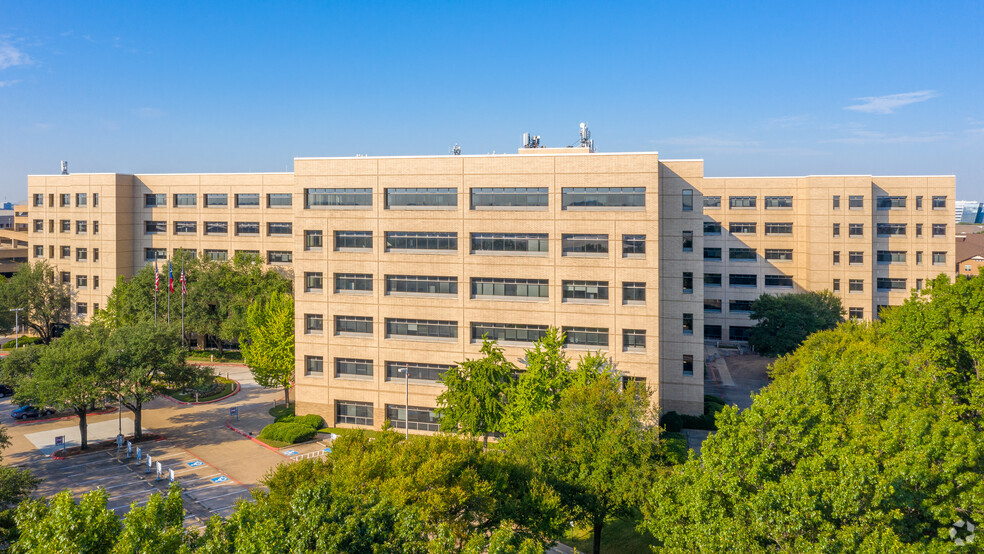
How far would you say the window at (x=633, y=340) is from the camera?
43.4m

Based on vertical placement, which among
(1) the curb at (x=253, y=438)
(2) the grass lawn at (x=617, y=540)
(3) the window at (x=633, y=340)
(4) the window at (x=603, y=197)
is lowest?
(2) the grass lawn at (x=617, y=540)

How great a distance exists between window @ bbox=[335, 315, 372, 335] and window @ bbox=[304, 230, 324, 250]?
5783 millimetres

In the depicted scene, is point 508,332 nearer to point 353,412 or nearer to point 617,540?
point 353,412

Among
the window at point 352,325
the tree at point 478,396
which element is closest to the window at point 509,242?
the tree at point 478,396

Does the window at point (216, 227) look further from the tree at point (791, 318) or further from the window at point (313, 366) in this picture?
the tree at point (791, 318)

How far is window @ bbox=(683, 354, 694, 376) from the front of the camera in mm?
49750

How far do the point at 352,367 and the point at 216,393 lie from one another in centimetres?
2038

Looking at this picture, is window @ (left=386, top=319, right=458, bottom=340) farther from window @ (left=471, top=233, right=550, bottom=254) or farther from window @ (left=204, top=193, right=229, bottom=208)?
window @ (left=204, top=193, right=229, bottom=208)

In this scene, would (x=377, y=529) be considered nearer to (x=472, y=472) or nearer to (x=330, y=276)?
(x=472, y=472)

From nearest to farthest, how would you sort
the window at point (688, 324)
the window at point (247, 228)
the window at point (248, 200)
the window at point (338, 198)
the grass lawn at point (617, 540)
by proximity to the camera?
the grass lawn at point (617, 540), the window at point (338, 198), the window at point (688, 324), the window at point (248, 200), the window at point (247, 228)

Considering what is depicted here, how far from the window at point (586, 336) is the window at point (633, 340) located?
1307 mm

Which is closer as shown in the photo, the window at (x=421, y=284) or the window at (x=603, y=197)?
the window at (x=603, y=197)

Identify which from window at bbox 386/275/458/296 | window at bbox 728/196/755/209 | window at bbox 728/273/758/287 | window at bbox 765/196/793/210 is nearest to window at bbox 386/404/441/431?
window at bbox 386/275/458/296

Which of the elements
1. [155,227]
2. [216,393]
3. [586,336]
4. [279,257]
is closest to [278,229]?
[279,257]
